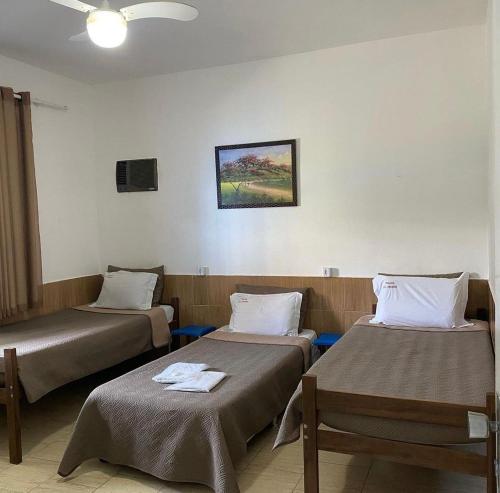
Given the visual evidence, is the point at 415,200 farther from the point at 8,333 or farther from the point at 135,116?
the point at 8,333

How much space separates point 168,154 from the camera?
439cm

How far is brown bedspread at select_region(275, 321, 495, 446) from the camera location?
2053 mm

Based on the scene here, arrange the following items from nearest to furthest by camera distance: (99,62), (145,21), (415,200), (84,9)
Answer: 1. (84,9)
2. (145,21)
3. (415,200)
4. (99,62)

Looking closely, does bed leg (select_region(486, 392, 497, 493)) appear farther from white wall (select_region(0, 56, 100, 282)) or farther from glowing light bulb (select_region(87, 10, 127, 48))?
white wall (select_region(0, 56, 100, 282))

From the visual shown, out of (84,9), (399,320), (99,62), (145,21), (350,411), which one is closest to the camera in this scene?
(350,411)

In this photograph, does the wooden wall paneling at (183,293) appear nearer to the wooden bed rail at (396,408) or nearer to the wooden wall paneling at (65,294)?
the wooden wall paneling at (65,294)

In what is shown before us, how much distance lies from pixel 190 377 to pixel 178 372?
4.5 inches

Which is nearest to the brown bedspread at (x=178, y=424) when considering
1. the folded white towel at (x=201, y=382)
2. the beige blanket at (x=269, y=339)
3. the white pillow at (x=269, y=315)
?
the folded white towel at (x=201, y=382)

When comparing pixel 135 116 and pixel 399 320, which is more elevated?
pixel 135 116

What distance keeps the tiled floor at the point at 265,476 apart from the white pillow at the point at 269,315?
2.88 feet

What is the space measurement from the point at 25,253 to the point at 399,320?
2792 millimetres

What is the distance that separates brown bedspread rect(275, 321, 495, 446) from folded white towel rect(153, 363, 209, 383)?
27.5 inches

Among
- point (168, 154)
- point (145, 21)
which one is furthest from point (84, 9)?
point (168, 154)

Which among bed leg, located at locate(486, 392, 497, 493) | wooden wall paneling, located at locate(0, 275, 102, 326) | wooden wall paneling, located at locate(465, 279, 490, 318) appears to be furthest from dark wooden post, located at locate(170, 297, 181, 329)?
bed leg, located at locate(486, 392, 497, 493)
